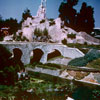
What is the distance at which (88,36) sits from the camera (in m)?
31.7

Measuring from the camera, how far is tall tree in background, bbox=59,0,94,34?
106 feet

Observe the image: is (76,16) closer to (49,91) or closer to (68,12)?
(68,12)

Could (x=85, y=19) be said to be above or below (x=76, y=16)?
below

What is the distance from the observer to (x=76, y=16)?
3450 centimetres

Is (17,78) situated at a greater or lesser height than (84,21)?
lesser

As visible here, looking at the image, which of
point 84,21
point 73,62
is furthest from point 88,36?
point 73,62

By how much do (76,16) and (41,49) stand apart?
12.7m

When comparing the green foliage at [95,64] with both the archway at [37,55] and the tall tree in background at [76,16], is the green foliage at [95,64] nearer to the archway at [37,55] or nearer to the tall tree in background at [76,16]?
the archway at [37,55]

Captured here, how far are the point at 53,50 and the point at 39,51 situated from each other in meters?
2.30

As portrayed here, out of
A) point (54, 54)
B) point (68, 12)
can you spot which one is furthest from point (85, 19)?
point (54, 54)

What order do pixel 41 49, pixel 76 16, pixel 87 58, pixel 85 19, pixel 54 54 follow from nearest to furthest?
pixel 87 58 → pixel 41 49 → pixel 54 54 → pixel 85 19 → pixel 76 16

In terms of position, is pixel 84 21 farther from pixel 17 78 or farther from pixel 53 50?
pixel 17 78

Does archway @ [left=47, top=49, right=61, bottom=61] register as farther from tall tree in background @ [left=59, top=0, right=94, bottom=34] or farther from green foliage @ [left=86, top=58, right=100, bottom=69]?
tall tree in background @ [left=59, top=0, right=94, bottom=34]

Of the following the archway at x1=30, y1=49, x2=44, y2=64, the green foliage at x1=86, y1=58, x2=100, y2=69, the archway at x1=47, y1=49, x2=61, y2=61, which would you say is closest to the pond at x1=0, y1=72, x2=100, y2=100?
the green foliage at x1=86, y1=58, x2=100, y2=69
